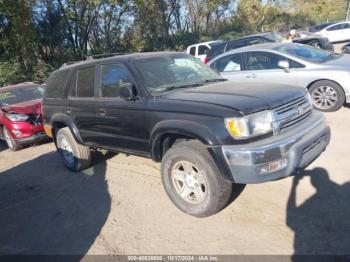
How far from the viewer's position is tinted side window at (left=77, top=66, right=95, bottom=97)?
495cm

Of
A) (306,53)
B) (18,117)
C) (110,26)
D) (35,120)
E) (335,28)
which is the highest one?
(110,26)

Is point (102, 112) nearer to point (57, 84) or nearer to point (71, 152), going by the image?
point (71, 152)

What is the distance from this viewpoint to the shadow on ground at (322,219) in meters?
3.03

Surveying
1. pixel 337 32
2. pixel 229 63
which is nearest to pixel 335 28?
pixel 337 32

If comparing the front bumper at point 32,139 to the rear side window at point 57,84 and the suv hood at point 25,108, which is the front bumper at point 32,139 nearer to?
the suv hood at point 25,108

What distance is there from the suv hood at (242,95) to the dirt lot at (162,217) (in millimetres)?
1183

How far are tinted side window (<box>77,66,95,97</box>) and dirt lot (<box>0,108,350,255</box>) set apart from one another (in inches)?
55.5

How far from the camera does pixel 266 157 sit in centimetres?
324

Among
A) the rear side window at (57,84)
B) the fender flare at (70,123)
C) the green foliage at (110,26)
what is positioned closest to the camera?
the fender flare at (70,123)

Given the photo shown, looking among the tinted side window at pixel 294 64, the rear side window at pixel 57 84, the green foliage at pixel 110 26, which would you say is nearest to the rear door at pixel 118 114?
the rear side window at pixel 57 84

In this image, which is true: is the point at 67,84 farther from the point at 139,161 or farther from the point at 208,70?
the point at 208,70

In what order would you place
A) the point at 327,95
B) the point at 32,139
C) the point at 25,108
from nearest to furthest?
1. the point at 327,95
2. the point at 32,139
3. the point at 25,108

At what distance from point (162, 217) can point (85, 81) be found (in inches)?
96.5

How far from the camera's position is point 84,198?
482cm
